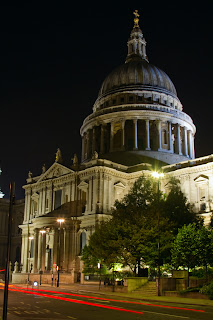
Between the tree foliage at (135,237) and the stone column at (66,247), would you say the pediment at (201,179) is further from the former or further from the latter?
the stone column at (66,247)

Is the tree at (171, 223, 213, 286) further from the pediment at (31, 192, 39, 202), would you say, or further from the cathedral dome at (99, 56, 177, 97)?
the cathedral dome at (99, 56, 177, 97)

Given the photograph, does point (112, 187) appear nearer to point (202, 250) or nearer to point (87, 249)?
point (87, 249)

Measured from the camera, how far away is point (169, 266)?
45688 mm

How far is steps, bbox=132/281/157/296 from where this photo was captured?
37331 millimetres

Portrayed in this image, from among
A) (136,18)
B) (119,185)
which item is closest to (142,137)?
(119,185)

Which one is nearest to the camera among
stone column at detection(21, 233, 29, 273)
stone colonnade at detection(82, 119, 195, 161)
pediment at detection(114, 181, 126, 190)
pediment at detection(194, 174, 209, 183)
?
pediment at detection(194, 174, 209, 183)

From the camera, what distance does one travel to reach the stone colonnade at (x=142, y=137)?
79938 millimetres

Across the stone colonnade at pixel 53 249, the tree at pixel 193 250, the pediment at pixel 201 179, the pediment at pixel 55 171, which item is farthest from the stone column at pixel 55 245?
the tree at pixel 193 250

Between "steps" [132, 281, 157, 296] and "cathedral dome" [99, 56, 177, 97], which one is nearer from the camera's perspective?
"steps" [132, 281, 157, 296]

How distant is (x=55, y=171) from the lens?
241ft

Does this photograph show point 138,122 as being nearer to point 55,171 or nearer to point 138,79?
point 138,79

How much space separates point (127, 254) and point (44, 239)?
83.3ft

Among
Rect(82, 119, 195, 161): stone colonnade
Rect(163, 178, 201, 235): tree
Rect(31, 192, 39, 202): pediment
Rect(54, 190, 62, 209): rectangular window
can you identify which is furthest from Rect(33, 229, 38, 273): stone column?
Rect(163, 178, 201, 235): tree

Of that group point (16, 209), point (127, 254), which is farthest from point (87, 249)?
point (16, 209)
